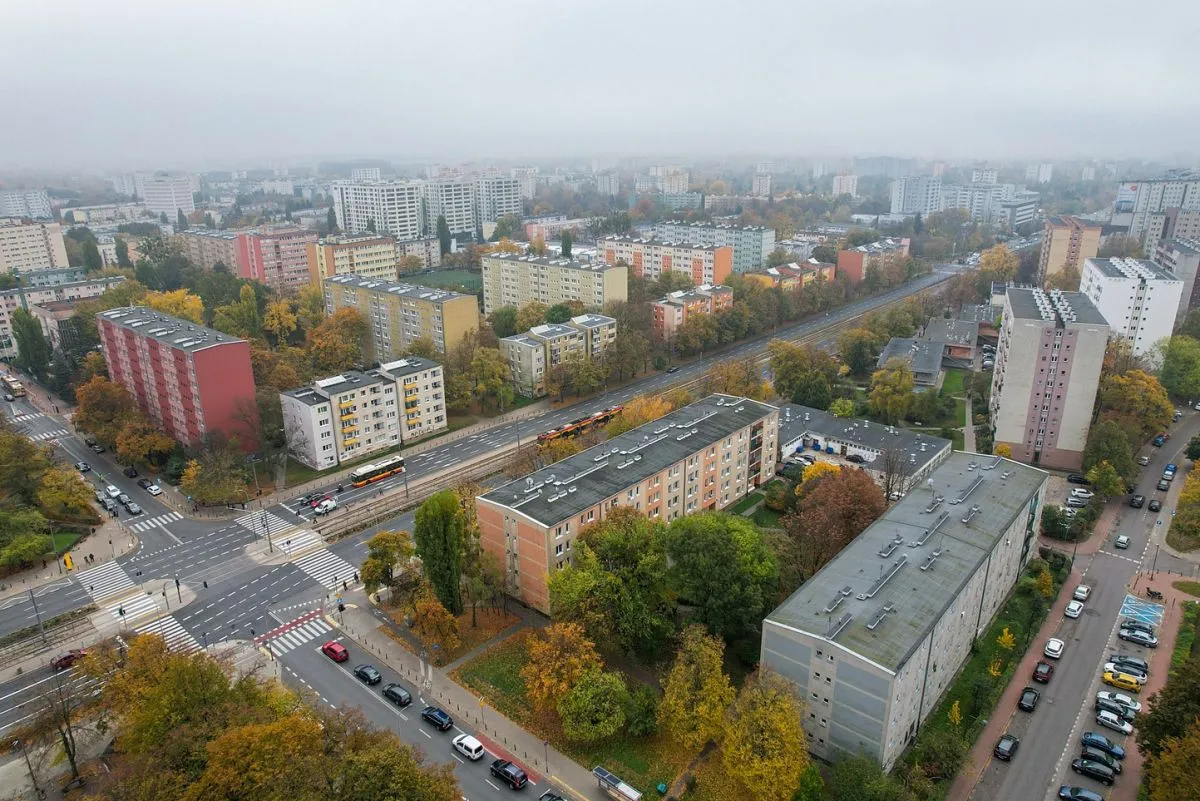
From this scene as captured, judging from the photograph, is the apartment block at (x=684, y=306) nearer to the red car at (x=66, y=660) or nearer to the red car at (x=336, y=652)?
the red car at (x=336, y=652)

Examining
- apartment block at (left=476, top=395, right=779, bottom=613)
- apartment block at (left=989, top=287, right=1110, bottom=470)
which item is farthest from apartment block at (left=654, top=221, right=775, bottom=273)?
apartment block at (left=476, top=395, right=779, bottom=613)

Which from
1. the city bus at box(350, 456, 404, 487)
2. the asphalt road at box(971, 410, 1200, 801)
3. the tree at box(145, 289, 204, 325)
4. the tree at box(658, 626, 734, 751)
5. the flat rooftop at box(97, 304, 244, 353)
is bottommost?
the asphalt road at box(971, 410, 1200, 801)

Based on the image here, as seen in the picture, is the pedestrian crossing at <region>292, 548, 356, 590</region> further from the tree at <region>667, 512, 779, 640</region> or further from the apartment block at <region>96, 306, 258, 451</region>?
the tree at <region>667, 512, 779, 640</region>

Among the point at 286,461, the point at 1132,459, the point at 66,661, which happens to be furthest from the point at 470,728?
the point at 1132,459

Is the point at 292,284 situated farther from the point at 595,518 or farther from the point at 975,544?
the point at 975,544

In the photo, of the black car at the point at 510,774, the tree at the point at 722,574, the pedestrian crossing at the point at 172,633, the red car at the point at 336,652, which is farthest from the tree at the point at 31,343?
the tree at the point at 722,574

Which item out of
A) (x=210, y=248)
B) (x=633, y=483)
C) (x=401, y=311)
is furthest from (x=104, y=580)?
(x=210, y=248)
